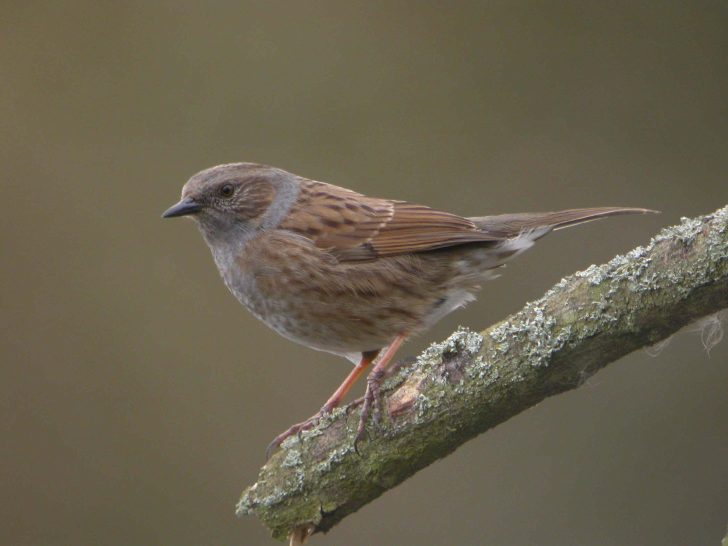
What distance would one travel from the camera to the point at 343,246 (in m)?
4.14

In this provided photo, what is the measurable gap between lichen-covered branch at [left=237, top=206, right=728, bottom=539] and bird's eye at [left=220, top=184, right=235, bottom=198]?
4.44 ft

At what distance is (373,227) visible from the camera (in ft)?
13.8

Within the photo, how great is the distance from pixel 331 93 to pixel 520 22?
129 centimetres

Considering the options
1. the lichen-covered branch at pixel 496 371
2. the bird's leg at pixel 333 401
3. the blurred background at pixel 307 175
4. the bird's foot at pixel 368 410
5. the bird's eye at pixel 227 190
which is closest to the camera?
the lichen-covered branch at pixel 496 371

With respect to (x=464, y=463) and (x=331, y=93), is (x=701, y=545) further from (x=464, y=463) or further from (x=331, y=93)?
(x=331, y=93)

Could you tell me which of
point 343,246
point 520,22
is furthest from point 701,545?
point 520,22

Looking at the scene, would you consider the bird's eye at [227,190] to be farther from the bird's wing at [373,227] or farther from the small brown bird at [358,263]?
the bird's wing at [373,227]

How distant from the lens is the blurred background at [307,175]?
5.51m

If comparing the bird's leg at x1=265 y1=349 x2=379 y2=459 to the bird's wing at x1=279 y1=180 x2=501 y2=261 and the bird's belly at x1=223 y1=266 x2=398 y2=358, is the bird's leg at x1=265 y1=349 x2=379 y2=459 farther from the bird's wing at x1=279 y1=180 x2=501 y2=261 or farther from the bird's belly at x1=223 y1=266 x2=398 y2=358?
the bird's wing at x1=279 y1=180 x2=501 y2=261

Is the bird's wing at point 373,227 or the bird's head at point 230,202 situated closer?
the bird's wing at point 373,227

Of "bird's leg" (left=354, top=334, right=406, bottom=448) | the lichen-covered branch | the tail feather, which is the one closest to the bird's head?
the tail feather

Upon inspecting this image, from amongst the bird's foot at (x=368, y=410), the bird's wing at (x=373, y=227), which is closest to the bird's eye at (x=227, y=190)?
the bird's wing at (x=373, y=227)

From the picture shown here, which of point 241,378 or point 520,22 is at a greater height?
point 520,22

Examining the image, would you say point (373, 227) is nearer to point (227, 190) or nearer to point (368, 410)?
point (227, 190)
